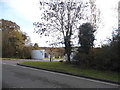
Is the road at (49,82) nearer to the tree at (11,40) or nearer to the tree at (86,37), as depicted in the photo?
the tree at (86,37)

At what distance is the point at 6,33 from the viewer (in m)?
41.3

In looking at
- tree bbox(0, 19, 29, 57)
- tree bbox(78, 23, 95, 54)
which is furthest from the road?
tree bbox(0, 19, 29, 57)

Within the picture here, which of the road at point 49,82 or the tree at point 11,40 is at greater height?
the tree at point 11,40

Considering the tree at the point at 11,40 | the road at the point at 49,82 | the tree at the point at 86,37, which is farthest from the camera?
the tree at the point at 11,40

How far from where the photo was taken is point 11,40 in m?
41.0

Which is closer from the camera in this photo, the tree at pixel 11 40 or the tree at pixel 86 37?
the tree at pixel 86 37

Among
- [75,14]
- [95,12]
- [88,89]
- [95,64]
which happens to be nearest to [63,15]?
[75,14]

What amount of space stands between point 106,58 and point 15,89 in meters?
9.71

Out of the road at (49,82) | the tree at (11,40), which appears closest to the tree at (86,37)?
the road at (49,82)

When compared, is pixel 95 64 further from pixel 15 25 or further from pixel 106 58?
pixel 15 25

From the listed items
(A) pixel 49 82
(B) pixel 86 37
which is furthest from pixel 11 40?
(A) pixel 49 82

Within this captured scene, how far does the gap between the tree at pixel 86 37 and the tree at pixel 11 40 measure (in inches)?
1012

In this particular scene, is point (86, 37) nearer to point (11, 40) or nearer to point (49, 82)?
point (49, 82)

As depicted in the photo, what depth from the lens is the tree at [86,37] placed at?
19.0 m
